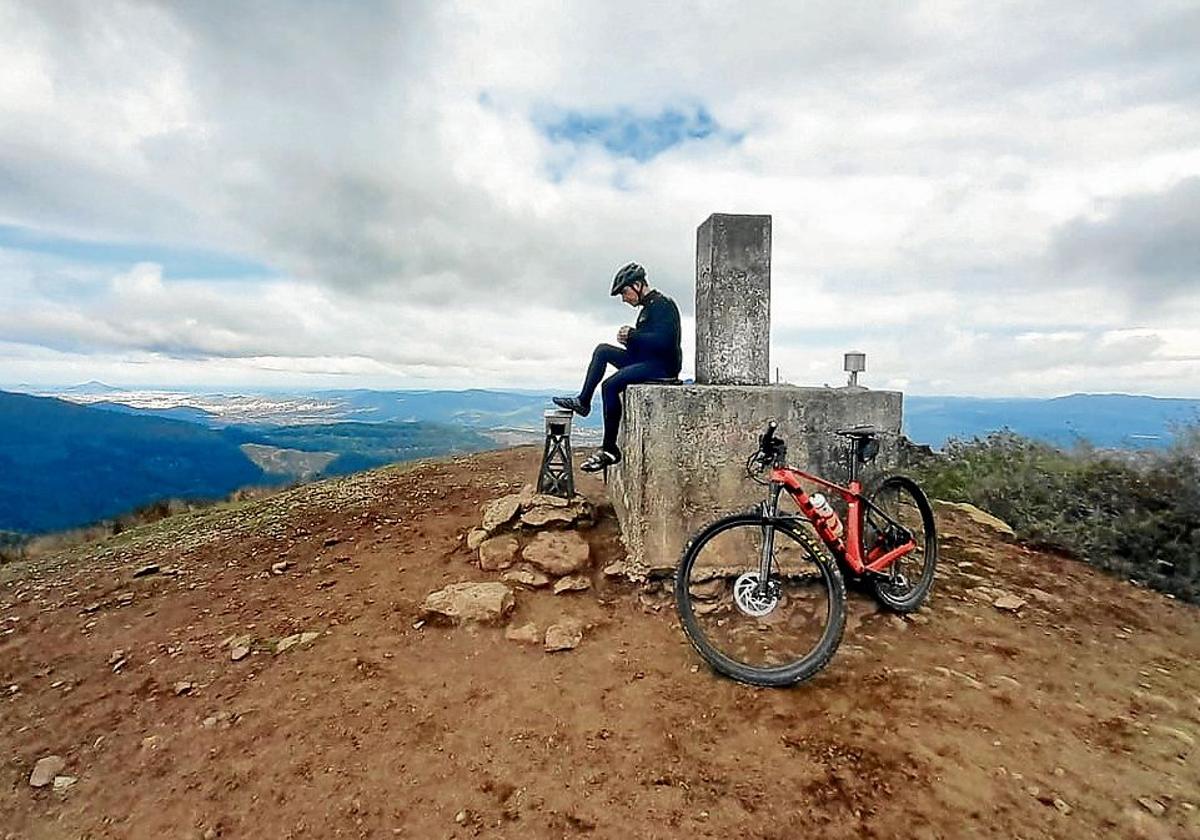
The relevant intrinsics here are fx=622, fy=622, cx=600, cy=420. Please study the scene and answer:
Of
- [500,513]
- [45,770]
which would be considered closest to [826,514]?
[500,513]

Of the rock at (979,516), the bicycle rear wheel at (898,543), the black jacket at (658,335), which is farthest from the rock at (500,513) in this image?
the rock at (979,516)

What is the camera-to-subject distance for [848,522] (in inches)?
178

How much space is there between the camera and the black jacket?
5.79 meters

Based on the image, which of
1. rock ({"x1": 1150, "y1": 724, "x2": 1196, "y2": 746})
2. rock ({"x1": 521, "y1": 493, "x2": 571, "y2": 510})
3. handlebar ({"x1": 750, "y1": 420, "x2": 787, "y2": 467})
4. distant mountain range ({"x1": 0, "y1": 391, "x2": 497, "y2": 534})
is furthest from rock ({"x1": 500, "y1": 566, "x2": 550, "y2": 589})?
distant mountain range ({"x1": 0, "y1": 391, "x2": 497, "y2": 534})

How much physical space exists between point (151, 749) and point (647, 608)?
3.26 metres

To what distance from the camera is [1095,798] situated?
2.96 metres

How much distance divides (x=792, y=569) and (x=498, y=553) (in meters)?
2.50

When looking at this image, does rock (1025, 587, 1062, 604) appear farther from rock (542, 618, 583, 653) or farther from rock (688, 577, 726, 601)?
rock (542, 618, 583, 653)

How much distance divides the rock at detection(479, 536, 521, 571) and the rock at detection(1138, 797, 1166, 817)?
421cm

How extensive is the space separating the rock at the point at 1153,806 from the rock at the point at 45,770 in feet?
18.5

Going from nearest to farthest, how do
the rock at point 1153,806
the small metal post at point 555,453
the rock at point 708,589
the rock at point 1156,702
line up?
1. the rock at point 1153,806
2. the rock at point 1156,702
3. the rock at point 708,589
4. the small metal post at point 555,453

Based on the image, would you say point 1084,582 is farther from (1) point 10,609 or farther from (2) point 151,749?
(1) point 10,609

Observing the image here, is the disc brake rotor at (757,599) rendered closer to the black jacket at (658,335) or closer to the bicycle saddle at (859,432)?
the bicycle saddle at (859,432)

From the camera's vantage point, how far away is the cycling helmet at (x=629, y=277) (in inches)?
235
